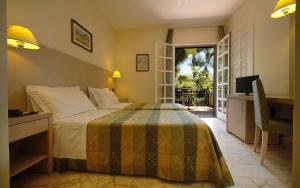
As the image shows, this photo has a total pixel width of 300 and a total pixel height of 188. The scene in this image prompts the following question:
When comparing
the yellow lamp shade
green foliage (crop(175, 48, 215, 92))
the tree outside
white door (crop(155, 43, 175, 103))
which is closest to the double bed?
the yellow lamp shade

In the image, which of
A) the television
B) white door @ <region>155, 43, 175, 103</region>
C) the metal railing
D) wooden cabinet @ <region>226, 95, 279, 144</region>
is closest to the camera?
wooden cabinet @ <region>226, 95, 279, 144</region>

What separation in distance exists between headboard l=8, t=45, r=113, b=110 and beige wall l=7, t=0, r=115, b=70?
0.46 feet

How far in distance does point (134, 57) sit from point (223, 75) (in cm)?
253

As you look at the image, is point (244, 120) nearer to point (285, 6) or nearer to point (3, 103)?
point (285, 6)

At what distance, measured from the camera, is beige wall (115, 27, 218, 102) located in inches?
187

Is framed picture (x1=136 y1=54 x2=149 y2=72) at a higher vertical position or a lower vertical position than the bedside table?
higher

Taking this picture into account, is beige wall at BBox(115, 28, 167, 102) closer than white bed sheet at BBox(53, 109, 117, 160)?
No

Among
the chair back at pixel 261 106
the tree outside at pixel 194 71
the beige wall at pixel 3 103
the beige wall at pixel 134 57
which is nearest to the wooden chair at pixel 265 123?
the chair back at pixel 261 106

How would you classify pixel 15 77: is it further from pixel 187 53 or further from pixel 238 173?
pixel 187 53

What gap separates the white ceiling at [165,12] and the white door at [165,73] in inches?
27.6

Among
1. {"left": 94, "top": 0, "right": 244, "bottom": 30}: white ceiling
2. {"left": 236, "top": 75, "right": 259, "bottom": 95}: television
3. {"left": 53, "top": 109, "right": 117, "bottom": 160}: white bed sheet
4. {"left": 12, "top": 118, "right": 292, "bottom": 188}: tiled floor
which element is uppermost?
{"left": 94, "top": 0, "right": 244, "bottom": 30}: white ceiling

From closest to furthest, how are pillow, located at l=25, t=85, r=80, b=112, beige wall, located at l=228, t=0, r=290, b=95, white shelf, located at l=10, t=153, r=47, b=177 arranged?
white shelf, located at l=10, t=153, r=47, b=177, pillow, located at l=25, t=85, r=80, b=112, beige wall, located at l=228, t=0, r=290, b=95

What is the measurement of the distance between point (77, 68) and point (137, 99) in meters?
2.39

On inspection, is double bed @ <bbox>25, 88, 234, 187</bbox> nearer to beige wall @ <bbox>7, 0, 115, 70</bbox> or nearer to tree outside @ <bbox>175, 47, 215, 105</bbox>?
beige wall @ <bbox>7, 0, 115, 70</bbox>
